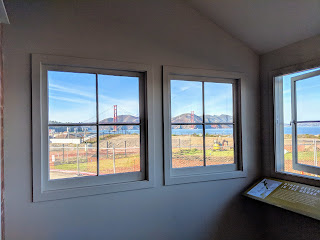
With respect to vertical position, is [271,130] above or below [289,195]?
above

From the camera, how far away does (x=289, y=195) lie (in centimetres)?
229

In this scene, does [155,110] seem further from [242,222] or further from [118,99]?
[242,222]

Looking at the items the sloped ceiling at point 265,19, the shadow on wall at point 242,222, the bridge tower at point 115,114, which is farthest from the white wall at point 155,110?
the bridge tower at point 115,114

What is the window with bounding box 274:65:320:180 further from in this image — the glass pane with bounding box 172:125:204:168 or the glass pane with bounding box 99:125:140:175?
the glass pane with bounding box 99:125:140:175

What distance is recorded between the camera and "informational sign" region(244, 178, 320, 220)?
2059mm

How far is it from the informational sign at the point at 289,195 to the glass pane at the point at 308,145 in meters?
0.27

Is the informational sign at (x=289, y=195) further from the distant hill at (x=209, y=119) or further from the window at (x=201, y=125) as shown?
the distant hill at (x=209, y=119)

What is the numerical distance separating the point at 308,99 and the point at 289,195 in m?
0.98

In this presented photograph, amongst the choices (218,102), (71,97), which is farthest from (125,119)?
(218,102)

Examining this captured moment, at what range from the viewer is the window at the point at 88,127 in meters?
1.99

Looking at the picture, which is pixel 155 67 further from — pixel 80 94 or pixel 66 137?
pixel 66 137

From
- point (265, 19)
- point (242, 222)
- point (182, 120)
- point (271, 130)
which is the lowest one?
point (242, 222)

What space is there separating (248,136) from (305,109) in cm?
65

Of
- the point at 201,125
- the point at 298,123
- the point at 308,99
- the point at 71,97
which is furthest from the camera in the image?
the point at 201,125
